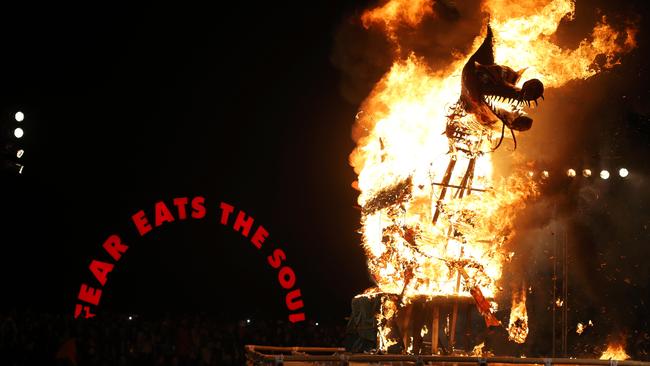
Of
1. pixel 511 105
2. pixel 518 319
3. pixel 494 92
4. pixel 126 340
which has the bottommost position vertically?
pixel 126 340

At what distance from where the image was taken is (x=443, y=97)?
16297mm

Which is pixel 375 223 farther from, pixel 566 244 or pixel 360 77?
pixel 566 244

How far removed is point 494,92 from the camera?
1376 cm

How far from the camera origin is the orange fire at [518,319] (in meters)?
20.2

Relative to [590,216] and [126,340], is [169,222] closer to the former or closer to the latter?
[126,340]

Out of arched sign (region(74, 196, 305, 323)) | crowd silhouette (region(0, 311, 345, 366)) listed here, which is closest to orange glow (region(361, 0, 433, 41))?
crowd silhouette (region(0, 311, 345, 366))

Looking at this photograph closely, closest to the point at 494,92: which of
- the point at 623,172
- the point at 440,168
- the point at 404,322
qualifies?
the point at 440,168

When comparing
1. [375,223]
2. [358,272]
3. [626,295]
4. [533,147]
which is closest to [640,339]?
[626,295]

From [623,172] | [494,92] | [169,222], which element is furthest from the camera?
[169,222]

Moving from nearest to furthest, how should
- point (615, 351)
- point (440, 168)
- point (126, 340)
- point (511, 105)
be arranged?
point (511, 105) → point (440, 168) → point (615, 351) → point (126, 340)

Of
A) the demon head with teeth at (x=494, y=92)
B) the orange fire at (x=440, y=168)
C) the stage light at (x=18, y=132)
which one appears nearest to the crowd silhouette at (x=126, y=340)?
the stage light at (x=18, y=132)

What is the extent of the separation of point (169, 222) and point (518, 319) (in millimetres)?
14923

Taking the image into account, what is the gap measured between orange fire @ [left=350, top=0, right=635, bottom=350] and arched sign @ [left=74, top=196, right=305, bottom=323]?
13.1m

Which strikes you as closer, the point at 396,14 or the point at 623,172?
the point at 396,14
